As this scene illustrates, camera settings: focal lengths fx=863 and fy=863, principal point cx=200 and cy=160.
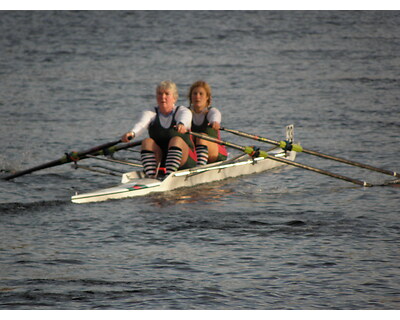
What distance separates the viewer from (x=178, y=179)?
A: 51.4ft

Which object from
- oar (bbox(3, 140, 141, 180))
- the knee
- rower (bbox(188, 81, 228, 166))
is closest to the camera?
the knee

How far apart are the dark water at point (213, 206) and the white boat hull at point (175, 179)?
21 centimetres

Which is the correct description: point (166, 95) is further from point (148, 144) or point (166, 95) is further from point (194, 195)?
point (194, 195)

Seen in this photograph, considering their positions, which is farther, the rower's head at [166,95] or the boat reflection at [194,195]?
the rower's head at [166,95]

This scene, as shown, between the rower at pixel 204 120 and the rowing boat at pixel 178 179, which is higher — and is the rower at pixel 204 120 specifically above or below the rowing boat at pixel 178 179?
above

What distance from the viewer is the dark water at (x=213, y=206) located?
10461 millimetres

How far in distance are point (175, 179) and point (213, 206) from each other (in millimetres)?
1166

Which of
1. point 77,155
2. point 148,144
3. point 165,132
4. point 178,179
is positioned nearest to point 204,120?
point 165,132

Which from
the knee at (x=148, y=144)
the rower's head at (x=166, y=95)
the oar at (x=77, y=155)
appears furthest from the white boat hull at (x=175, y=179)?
the rower's head at (x=166, y=95)

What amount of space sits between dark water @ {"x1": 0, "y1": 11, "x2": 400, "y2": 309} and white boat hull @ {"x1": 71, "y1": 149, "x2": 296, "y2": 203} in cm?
21

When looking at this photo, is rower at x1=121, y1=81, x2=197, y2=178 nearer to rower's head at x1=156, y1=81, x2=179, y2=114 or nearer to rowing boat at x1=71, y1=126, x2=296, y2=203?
rower's head at x1=156, y1=81, x2=179, y2=114

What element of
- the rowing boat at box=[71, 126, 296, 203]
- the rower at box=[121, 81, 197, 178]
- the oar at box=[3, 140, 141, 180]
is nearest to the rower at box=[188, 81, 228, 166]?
the rowing boat at box=[71, 126, 296, 203]

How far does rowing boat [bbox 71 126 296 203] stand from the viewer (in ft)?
48.2

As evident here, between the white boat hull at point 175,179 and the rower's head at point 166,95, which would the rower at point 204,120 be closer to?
the white boat hull at point 175,179
